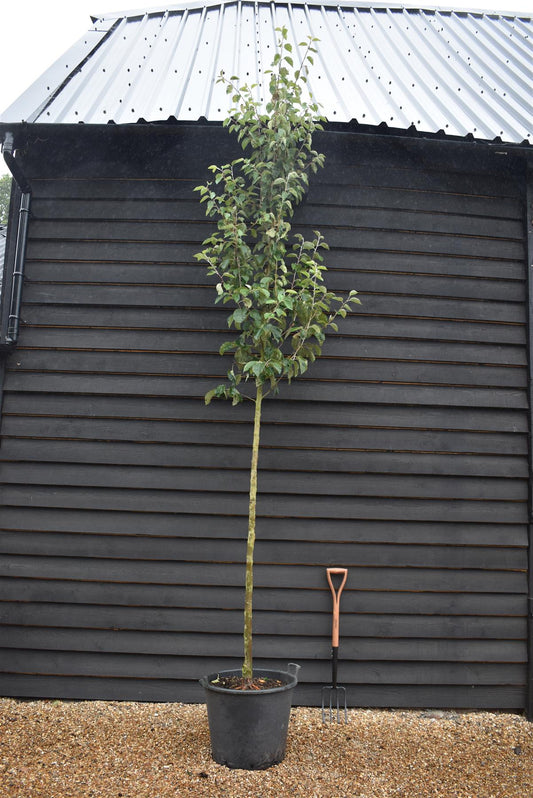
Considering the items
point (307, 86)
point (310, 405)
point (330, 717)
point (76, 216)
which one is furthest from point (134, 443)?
point (307, 86)

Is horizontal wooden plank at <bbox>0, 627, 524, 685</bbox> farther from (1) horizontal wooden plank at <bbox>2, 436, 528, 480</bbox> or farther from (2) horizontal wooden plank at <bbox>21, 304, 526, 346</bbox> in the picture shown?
(2) horizontal wooden plank at <bbox>21, 304, 526, 346</bbox>

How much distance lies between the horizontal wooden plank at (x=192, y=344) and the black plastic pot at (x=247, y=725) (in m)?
1.93

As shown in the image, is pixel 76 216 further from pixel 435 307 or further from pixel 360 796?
pixel 360 796

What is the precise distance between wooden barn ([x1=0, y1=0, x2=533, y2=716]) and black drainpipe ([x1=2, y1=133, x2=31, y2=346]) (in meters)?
0.01

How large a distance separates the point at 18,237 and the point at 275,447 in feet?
6.93

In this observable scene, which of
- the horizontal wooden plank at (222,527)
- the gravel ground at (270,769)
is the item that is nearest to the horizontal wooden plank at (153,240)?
the horizontal wooden plank at (222,527)

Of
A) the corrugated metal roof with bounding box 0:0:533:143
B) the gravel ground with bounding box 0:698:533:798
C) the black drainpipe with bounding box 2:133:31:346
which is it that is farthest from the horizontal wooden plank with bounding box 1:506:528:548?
the corrugated metal roof with bounding box 0:0:533:143

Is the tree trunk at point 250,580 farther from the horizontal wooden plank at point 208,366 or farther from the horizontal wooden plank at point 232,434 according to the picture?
Result: the horizontal wooden plank at point 208,366

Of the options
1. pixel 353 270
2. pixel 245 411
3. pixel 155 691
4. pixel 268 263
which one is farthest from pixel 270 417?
pixel 155 691

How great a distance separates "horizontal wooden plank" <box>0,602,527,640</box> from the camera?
3410 millimetres

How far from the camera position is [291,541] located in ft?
11.4

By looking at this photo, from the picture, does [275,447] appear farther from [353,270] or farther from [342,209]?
[342,209]

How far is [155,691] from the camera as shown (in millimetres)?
3381

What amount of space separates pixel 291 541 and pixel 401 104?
286 centimetres
